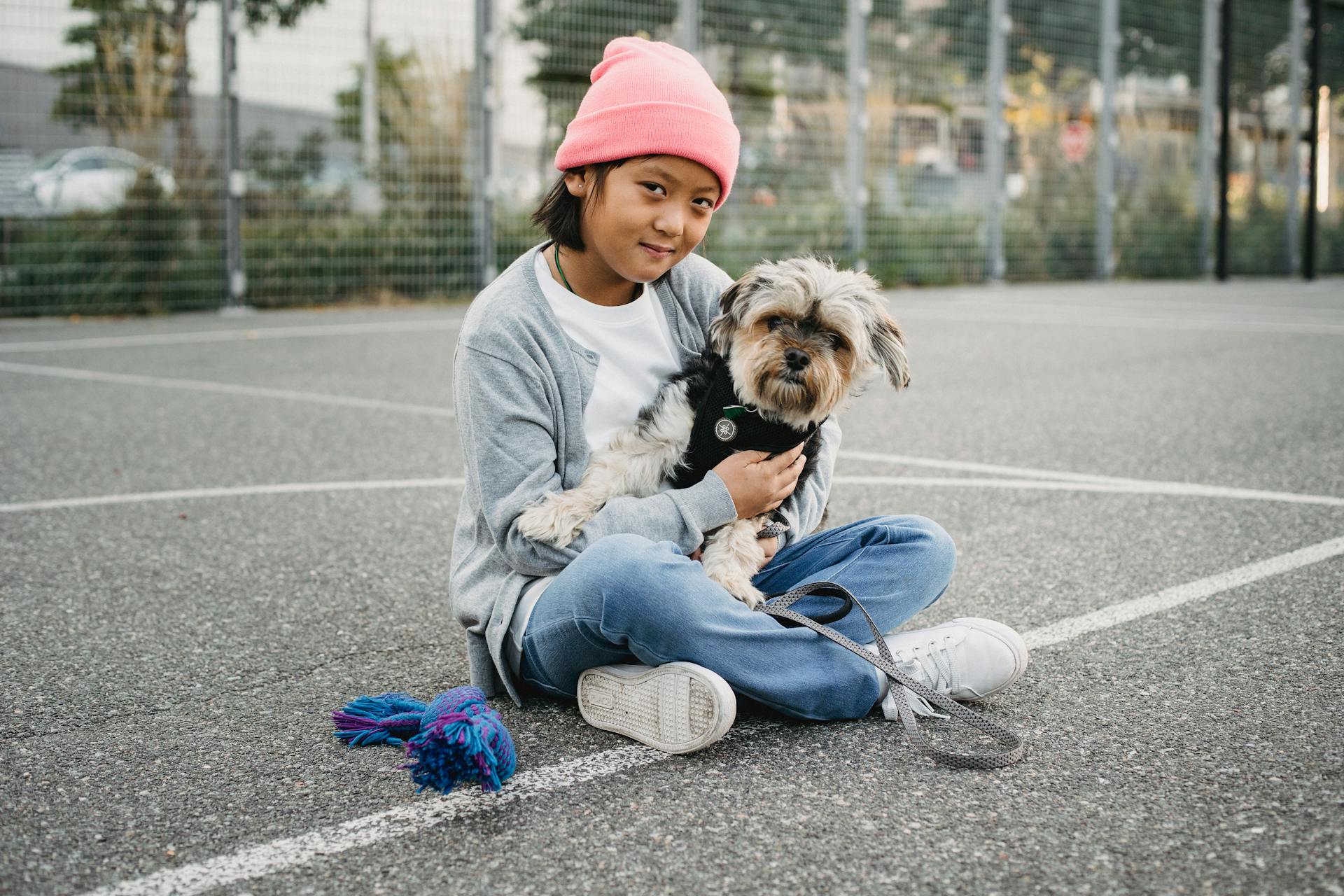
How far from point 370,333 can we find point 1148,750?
362 inches

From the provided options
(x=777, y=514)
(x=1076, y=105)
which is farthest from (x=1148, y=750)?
(x=1076, y=105)

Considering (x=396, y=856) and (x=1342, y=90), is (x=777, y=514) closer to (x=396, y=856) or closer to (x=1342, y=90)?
(x=396, y=856)

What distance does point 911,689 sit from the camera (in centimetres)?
290

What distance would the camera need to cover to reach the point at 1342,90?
23.2m

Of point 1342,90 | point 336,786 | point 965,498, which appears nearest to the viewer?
point 336,786

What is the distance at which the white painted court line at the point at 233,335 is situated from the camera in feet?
33.2

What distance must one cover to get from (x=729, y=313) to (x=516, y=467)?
0.66 m

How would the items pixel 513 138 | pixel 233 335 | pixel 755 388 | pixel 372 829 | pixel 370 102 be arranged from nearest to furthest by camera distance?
pixel 372 829
pixel 755 388
pixel 233 335
pixel 370 102
pixel 513 138

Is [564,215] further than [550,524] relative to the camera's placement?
Yes

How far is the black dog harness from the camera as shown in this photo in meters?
3.16

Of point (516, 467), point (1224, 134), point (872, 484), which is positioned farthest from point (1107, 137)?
point (516, 467)

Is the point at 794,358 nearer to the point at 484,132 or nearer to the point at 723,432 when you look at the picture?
the point at 723,432

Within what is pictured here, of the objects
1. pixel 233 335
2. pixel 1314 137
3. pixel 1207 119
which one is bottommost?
pixel 233 335

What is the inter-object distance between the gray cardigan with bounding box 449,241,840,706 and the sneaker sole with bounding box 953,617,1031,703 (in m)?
0.64
